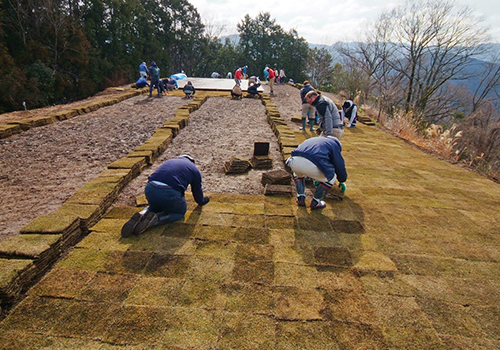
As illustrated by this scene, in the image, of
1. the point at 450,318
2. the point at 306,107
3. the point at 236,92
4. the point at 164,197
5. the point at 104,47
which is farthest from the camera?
the point at 104,47

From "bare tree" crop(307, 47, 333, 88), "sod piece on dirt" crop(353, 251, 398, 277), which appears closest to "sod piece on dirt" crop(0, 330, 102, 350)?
"sod piece on dirt" crop(353, 251, 398, 277)

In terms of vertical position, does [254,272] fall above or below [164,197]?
below

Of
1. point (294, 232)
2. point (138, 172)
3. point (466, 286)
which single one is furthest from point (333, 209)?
point (138, 172)

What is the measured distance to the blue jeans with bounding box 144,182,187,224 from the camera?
10.9ft

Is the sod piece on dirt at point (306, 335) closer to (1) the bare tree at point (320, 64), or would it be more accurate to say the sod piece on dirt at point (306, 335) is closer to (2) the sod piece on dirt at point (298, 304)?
(2) the sod piece on dirt at point (298, 304)

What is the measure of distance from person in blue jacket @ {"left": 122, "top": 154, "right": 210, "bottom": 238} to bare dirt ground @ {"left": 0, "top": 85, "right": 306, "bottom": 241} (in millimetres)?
1125

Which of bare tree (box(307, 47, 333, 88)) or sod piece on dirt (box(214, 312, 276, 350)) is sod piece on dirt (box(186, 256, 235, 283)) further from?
bare tree (box(307, 47, 333, 88))

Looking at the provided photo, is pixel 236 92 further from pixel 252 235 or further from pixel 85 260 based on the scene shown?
pixel 85 260

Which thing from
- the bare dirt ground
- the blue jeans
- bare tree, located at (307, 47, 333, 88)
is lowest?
the bare dirt ground

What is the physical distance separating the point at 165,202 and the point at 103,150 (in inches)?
153

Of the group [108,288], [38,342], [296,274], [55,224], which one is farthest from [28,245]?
[296,274]

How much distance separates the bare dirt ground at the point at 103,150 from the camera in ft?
13.9

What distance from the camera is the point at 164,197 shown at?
3.31 meters

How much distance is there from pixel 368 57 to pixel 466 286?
30.9 meters
